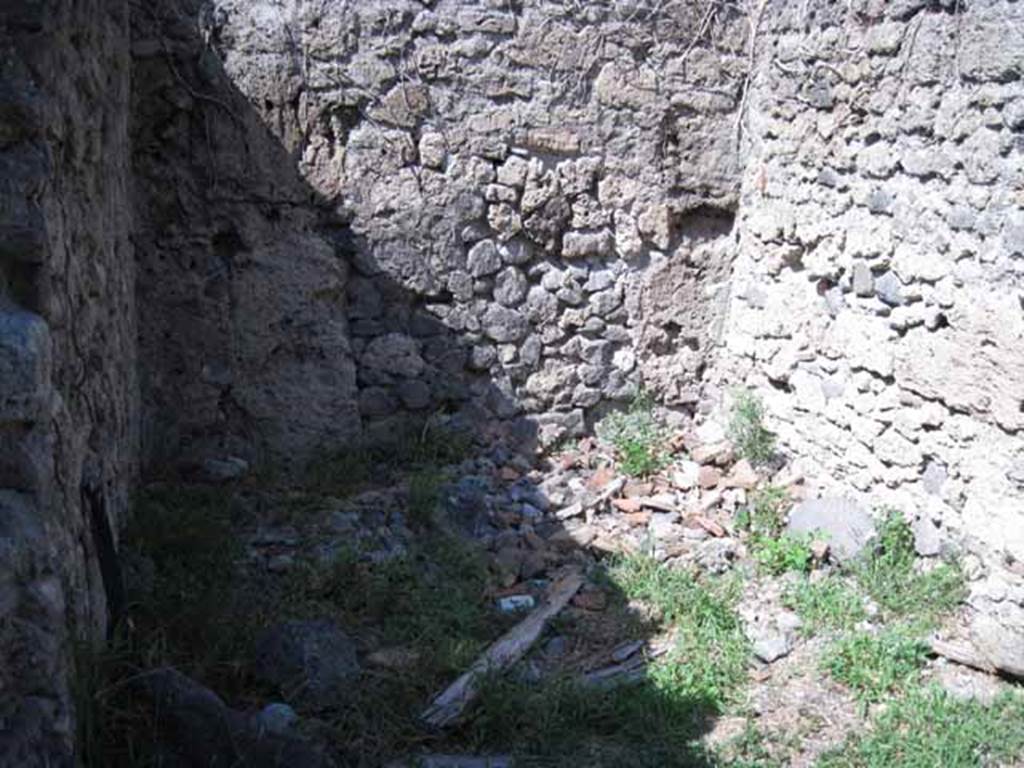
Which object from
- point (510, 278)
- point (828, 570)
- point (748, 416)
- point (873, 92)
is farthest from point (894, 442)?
point (510, 278)

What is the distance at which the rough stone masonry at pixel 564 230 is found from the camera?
13.1 feet

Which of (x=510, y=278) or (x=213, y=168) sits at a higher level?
(x=213, y=168)

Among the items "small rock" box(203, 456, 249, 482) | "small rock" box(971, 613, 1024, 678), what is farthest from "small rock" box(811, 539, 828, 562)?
"small rock" box(203, 456, 249, 482)

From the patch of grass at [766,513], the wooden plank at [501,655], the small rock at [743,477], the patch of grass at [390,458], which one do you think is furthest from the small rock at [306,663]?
the small rock at [743,477]

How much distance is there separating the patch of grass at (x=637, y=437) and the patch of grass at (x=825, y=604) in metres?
1.16

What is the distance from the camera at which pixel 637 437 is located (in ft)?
17.7

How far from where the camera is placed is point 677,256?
214 inches

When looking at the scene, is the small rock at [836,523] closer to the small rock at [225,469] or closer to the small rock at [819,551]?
the small rock at [819,551]

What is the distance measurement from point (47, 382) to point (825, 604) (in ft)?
9.71

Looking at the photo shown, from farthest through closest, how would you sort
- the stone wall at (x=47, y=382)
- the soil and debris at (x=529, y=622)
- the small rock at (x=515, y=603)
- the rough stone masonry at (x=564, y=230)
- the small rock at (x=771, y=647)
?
the small rock at (x=515, y=603)
the rough stone masonry at (x=564, y=230)
the small rock at (x=771, y=647)
the soil and debris at (x=529, y=622)
the stone wall at (x=47, y=382)

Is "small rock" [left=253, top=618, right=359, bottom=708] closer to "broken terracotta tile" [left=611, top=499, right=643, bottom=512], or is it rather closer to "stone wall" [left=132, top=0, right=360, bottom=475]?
"stone wall" [left=132, top=0, right=360, bottom=475]

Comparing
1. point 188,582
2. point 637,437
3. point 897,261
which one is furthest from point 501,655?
point 897,261

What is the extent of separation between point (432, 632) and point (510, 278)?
2021mm

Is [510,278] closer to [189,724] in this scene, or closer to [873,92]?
[873,92]
